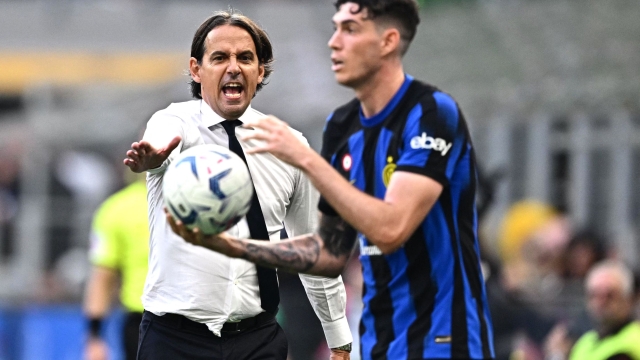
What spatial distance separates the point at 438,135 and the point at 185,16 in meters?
24.2

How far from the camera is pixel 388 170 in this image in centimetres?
521

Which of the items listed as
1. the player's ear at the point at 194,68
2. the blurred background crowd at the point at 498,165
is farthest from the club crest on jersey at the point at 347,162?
the blurred background crowd at the point at 498,165

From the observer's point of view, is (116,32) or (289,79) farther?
(116,32)

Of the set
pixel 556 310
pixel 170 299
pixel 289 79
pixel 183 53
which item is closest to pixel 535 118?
pixel 556 310

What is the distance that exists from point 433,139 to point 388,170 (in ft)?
0.84

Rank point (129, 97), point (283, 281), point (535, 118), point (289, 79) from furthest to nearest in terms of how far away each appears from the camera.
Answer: point (129, 97)
point (289, 79)
point (535, 118)
point (283, 281)

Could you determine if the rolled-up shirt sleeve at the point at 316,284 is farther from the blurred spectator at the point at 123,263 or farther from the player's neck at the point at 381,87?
the blurred spectator at the point at 123,263

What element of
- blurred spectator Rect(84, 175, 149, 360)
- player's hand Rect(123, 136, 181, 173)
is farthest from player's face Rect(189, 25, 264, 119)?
blurred spectator Rect(84, 175, 149, 360)

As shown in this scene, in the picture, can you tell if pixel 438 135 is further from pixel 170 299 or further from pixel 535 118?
pixel 535 118

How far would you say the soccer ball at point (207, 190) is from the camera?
504 cm

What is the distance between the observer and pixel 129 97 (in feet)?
68.3

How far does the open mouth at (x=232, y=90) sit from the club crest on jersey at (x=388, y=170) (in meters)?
1.34

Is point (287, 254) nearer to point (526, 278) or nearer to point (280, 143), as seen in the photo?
point (280, 143)

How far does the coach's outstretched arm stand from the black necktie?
0.84 m
